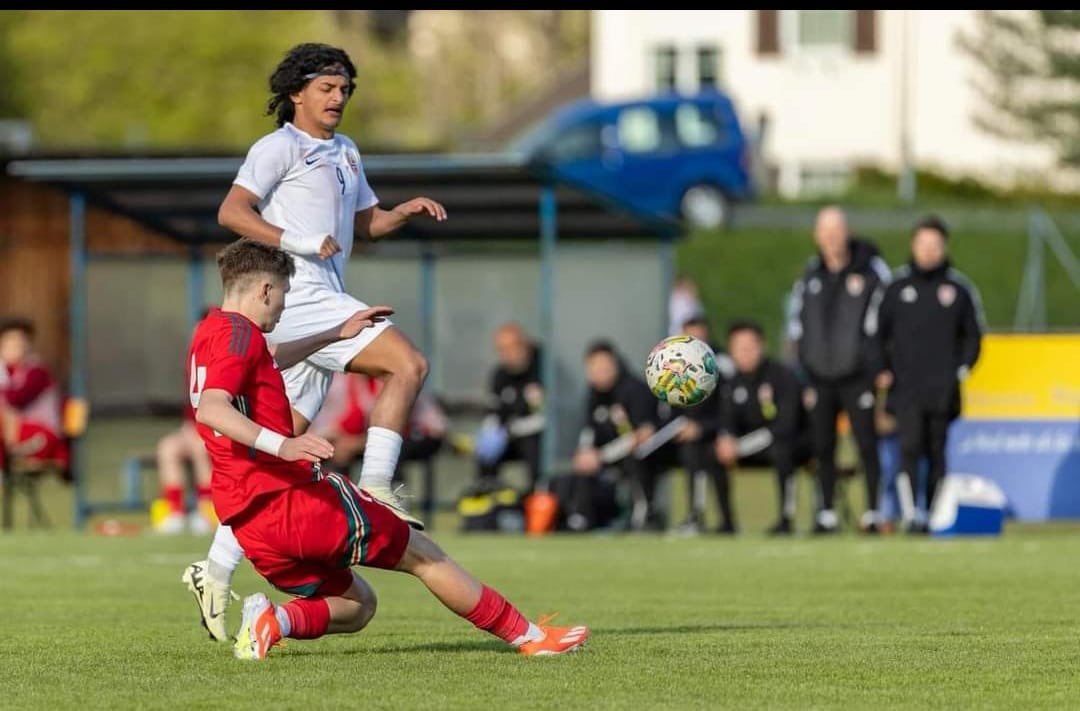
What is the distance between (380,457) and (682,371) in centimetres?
140

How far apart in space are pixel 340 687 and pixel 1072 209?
120ft

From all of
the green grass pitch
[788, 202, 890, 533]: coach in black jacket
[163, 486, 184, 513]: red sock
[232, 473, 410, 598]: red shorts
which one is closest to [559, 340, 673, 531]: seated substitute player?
[788, 202, 890, 533]: coach in black jacket

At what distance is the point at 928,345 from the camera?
634 inches

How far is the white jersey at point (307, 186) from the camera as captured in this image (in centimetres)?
921

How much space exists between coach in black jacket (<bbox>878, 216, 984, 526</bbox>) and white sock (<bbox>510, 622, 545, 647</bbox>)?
869 cm

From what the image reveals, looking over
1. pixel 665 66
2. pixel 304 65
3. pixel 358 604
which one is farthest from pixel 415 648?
pixel 665 66

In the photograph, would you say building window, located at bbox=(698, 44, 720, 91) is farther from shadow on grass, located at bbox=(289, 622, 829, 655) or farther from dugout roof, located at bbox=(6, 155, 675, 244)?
shadow on grass, located at bbox=(289, 622, 829, 655)

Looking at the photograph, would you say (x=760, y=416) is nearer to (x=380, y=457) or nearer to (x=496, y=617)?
(x=380, y=457)

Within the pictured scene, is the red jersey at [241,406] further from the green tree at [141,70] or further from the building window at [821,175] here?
the green tree at [141,70]

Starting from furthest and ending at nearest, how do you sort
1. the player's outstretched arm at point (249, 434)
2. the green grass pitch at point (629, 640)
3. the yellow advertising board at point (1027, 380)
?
the yellow advertising board at point (1027, 380)
the player's outstretched arm at point (249, 434)
the green grass pitch at point (629, 640)

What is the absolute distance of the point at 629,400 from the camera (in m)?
17.9

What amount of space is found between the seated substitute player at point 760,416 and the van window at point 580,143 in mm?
19722

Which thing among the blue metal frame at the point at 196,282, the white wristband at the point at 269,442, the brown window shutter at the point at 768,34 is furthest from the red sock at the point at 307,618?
the brown window shutter at the point at 768,34

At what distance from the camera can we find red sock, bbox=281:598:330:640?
7.79 metres
